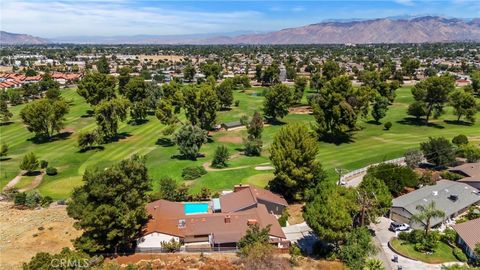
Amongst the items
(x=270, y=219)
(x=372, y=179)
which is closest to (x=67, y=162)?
(x=270, y=219)

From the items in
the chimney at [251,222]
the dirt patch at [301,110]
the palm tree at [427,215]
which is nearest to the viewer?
the palm tree at [427,215]

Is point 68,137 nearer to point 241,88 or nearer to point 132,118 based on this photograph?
point 132,118

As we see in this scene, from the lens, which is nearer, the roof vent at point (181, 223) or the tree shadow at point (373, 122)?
the roof vent at point (181, 223)

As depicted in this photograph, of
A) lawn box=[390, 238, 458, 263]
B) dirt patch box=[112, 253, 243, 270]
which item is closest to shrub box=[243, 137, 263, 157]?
lawn box=[390, 238, 458, 263]

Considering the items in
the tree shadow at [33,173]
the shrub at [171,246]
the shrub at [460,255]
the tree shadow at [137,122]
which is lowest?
the tree shadow at [33,173]

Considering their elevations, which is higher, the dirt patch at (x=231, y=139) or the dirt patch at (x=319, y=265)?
the dirt patch at (x=319, y=265)

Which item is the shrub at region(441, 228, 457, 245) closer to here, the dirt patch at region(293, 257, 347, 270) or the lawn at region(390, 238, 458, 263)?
the lawn at region(390, 238, 458, 263)

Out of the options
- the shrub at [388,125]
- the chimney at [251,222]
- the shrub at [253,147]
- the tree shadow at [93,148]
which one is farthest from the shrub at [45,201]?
the shrub at [388,125]

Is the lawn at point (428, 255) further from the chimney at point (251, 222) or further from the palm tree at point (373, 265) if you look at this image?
the chimney at point (251, 222)
